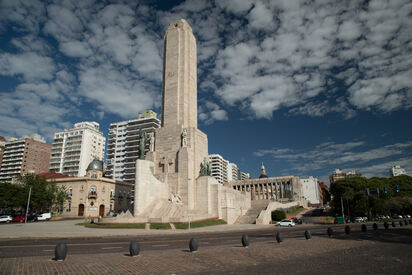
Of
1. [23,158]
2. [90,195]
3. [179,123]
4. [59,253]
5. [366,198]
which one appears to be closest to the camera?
[59,253]

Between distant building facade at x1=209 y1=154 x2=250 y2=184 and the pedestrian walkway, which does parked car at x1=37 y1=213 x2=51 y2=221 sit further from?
distant building facade at x1=209 y1=154 x2=250 y2=184

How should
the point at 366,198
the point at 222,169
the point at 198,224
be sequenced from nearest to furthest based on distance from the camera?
the point at 198,224
the point at 366,198
the point at 222,169

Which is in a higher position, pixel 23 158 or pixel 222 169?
pixel 23 158

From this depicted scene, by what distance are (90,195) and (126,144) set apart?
4071 cm

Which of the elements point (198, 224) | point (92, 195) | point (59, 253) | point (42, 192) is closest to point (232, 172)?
point (92, 195)

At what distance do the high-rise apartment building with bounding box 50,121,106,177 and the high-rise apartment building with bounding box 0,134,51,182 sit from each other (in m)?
8.96

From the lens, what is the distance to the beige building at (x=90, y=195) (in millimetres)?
60844

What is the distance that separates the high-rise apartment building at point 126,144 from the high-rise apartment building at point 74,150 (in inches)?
335

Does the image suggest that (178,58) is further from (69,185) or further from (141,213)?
(69,185)

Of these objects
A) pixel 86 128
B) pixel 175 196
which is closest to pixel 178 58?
pixel 175 196

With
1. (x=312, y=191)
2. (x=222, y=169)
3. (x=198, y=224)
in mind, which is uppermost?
(x=222, y=169)

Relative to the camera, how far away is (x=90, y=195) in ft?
201

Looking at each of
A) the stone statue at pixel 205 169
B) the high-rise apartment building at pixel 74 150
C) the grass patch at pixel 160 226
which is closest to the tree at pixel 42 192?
the stone statue at pixel 205 169

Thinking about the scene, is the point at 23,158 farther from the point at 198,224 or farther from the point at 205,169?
the point at 198,224
